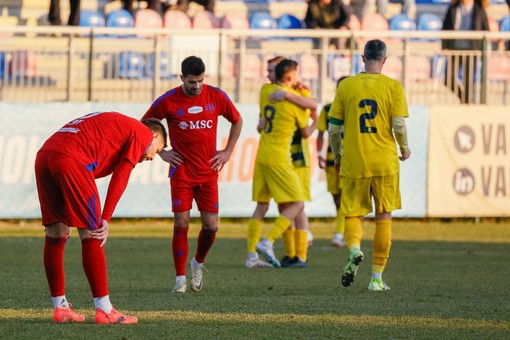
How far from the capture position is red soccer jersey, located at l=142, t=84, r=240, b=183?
36.2ft

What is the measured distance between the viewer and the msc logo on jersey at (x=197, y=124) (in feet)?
36.5

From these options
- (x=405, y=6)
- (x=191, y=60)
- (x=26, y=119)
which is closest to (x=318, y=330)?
(x=191, y=60)

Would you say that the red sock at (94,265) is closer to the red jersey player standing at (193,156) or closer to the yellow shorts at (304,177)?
the red jersey player standing at (193,156)

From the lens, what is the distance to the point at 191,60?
1056 centimetres

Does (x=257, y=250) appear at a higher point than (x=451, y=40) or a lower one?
lower

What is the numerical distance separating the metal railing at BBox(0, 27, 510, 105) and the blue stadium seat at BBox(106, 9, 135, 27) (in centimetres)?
291

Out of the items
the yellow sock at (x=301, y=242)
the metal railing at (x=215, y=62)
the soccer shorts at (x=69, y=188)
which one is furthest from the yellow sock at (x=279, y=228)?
the metal railing at (x=215, y=62)

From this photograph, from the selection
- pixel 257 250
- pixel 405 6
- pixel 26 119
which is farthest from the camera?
pixel 405 6

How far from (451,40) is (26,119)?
300 inches

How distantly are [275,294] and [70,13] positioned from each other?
13.6 meters

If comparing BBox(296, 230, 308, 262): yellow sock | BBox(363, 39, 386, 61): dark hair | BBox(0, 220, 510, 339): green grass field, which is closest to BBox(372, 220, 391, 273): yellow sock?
BBox(0, 220, 510, 339): green grass field

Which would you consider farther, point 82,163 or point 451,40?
point 451,40

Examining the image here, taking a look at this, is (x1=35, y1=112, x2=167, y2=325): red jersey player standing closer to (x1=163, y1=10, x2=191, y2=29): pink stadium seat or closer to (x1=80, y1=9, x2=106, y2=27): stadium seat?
(x1=80, y1=9, x2=106, y2=27): stadium seat

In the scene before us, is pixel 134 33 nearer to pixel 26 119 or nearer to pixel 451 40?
pixel 26 119
